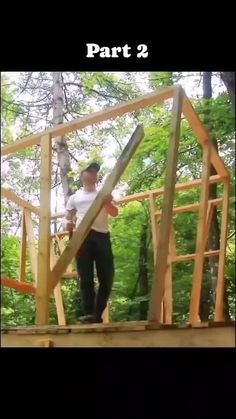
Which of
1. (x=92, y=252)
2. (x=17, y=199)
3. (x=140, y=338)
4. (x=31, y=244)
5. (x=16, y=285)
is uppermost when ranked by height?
(x=17, y=199)

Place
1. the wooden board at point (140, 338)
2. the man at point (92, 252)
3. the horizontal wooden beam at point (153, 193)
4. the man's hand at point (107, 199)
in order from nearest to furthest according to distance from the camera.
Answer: the wooden board at point (140, 338)
the man's hand at point (107, 199)
the man at point (92, 252)
the horizontal wooden beam at point (153, 193)

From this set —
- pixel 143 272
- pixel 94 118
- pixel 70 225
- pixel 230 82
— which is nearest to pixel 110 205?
pixel 70 225

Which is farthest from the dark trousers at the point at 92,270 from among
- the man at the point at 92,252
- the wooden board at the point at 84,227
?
the wooden board at the point at 84,227

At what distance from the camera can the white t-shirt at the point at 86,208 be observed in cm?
241

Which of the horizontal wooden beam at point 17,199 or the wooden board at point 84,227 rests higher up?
the horizontal wooden beam at point 17,199

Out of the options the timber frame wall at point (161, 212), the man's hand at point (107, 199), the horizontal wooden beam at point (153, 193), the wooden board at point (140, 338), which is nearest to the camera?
the wooden board at point (140, 338)

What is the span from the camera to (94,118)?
241cm

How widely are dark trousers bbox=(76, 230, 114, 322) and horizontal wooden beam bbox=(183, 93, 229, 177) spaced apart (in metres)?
0.60

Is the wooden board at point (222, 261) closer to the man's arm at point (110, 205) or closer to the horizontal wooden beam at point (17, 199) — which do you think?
the man's arm at point (110, 205)

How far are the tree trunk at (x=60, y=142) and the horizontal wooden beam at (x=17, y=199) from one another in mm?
177

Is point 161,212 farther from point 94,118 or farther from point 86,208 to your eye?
point 94,118

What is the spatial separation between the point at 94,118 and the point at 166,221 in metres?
0.58
